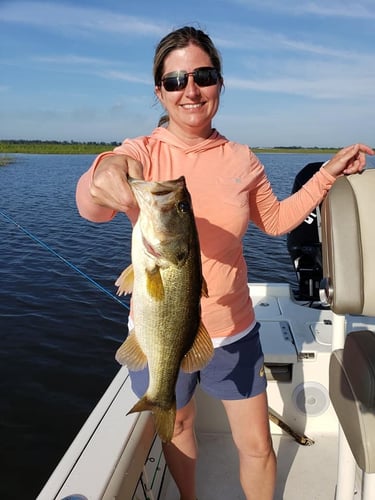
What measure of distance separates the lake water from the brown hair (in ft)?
12.6

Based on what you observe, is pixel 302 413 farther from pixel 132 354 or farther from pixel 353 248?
pixel 132 354

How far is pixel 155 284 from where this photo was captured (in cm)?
179

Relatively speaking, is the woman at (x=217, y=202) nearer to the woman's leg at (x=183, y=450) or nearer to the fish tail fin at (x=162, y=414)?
the woman's leg at (x=183, y=450)

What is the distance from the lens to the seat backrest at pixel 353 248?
2297 millimetres

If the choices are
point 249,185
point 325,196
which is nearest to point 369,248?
point 325,196

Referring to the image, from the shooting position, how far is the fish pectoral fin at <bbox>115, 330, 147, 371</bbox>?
6.68 feet

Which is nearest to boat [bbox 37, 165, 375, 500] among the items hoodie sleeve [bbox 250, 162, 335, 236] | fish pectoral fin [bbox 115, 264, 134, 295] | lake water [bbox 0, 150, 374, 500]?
hoodie sleeve [bbox 250, 162, 335, 236]

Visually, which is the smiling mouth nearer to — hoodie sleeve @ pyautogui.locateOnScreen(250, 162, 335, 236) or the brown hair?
the brown hair

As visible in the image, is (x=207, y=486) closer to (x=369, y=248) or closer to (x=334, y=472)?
(x=334, y=472)

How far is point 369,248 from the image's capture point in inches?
91.1

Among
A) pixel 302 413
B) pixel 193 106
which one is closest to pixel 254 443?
pixel 302 413

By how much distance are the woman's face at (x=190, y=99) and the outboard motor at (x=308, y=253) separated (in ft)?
8.29

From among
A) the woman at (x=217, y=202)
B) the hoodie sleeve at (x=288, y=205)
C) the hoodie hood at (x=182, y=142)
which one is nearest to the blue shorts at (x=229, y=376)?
the woman at (x=217, y=202)

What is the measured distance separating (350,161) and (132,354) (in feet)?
5.00
